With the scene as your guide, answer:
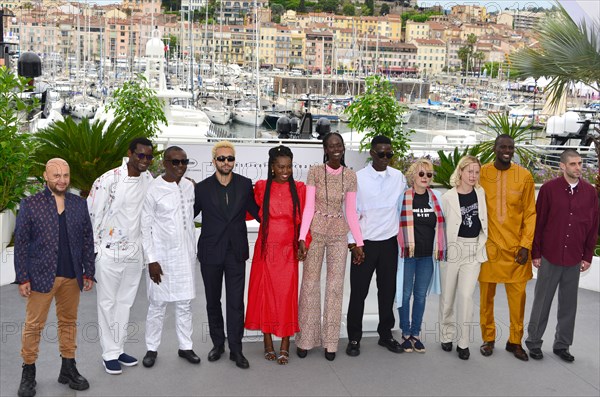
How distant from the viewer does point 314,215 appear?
5059 millimetres

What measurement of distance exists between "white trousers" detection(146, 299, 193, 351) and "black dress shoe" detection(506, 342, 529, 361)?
7.36 feet

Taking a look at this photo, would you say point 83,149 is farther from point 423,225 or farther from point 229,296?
point 423,225

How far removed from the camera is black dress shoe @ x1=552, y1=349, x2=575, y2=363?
5355mm

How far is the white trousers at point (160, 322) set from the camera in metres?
4.99

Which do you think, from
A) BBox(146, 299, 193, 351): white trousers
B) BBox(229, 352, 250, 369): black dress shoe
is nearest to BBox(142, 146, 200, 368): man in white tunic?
BBox(146, 299, 193, 351): white trousers

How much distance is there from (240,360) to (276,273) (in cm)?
61

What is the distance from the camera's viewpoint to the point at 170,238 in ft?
15.9

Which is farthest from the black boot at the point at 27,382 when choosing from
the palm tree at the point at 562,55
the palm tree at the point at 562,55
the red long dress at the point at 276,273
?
the palm tree at the point at 562,55

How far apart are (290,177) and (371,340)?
1.43 m

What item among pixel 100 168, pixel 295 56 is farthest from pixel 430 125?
pixel 100 168

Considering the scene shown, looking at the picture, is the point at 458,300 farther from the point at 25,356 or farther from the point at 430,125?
the point at 430,125

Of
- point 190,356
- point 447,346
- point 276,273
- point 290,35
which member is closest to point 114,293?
point 190,356

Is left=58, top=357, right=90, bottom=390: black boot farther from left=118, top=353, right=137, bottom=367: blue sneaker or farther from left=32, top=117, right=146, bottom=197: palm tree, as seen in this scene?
left=32, top=117, right=146, bottom=197: palm tree

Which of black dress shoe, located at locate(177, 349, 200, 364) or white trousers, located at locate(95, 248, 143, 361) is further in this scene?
black dress shoe, located at locate(177, 349, 200, 364)
